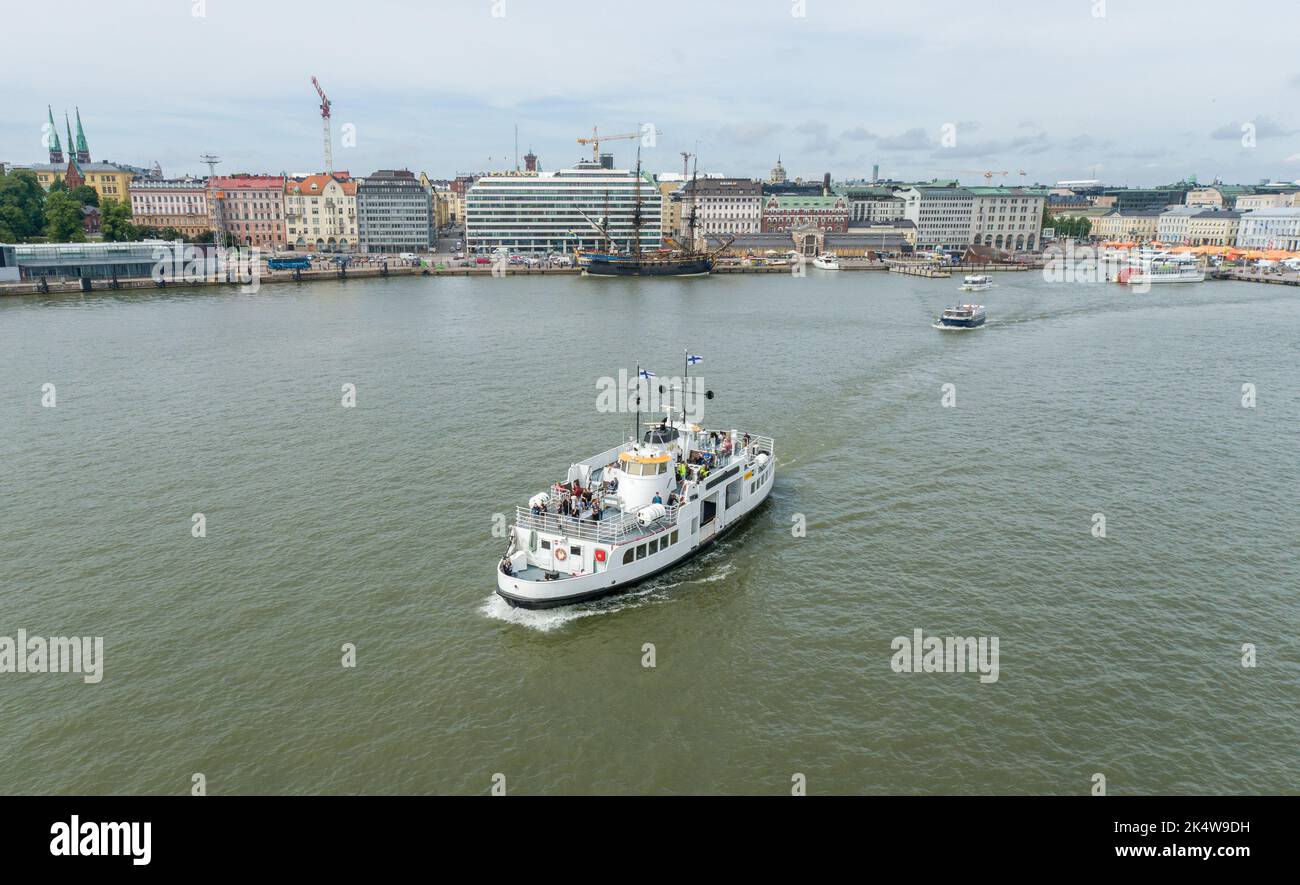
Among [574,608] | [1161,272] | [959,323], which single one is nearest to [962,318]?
[959,323]

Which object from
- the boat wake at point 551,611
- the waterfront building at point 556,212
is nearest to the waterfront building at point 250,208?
the waterfront building at point 556,212

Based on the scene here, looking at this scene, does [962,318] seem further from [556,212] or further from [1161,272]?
→ [556,212]

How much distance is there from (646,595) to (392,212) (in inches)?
6915

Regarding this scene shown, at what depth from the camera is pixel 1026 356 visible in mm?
71500

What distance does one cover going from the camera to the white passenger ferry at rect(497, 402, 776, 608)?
26.9 meters

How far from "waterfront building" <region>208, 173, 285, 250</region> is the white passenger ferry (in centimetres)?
17060

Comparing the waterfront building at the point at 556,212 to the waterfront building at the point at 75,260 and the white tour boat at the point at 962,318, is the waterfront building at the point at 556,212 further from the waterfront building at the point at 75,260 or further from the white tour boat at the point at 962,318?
the white tour boat at the point at 962,318

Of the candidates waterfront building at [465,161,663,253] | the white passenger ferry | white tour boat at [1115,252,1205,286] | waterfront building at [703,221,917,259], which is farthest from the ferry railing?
waterfront building at [703,221,917,259]

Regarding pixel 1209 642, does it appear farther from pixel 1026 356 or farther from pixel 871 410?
pixel 1026 356

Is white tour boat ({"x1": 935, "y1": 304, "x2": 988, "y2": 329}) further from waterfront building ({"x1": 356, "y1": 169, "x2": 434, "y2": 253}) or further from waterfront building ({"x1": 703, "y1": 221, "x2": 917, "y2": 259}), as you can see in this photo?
waterfront building ({"x1": 356, "y1": 169, "x2": 434, "y2": 253})
